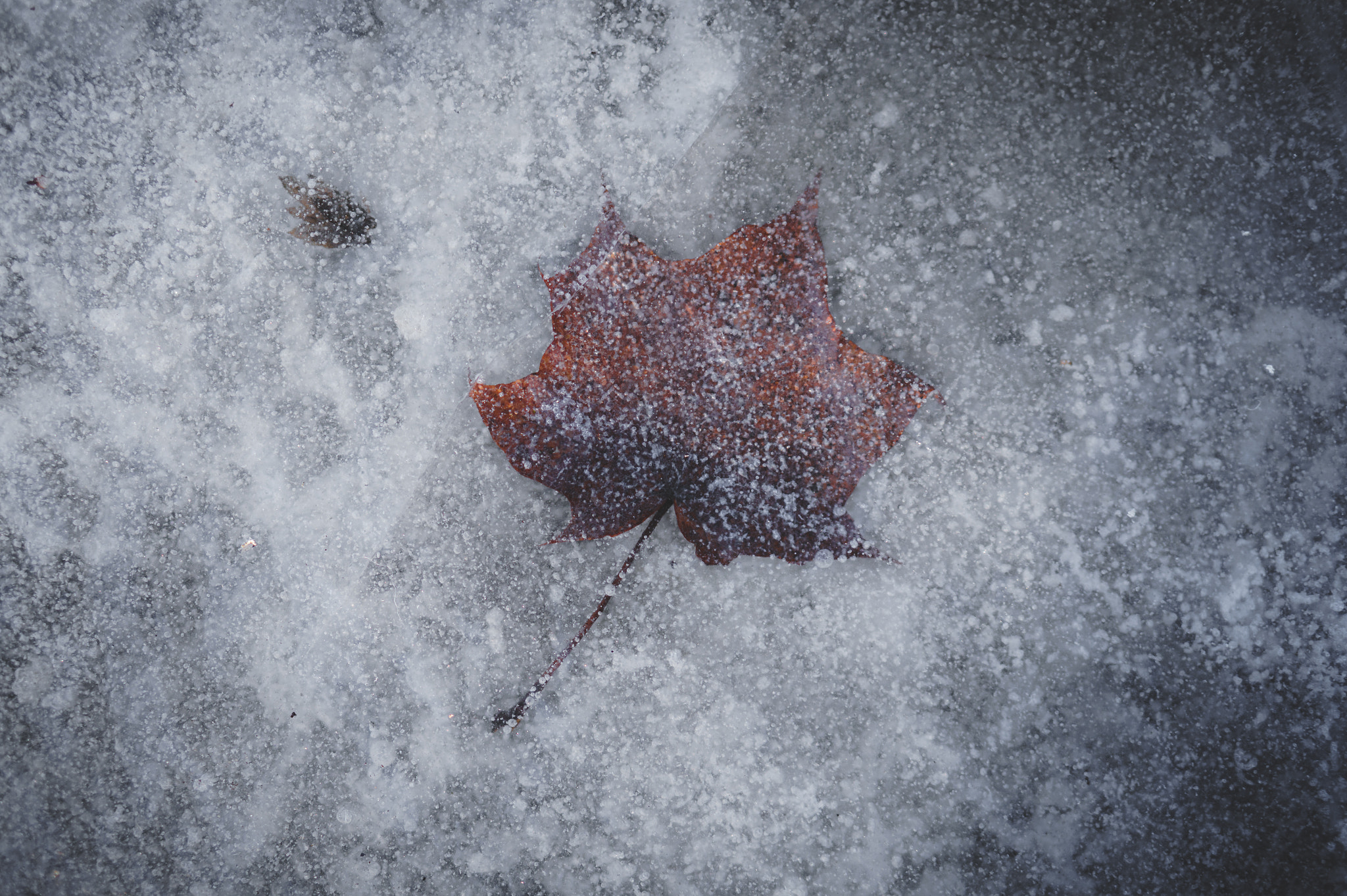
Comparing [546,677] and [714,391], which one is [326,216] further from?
[546,677]

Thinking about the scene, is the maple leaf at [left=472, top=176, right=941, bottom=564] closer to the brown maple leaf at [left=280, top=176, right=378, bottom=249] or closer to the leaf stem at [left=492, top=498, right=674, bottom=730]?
the leaf stem at [left=492, top=498, right=674, bottom=730]

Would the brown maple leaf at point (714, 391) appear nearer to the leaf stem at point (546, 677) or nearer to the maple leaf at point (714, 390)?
the maple leaf at point (714, 390)

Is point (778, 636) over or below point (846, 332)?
below

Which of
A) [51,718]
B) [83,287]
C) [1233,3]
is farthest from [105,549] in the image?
[1233,3]

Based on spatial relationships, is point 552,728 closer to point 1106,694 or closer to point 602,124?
point 1106,694

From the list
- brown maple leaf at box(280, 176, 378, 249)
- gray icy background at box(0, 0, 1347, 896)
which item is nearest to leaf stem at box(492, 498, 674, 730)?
gray icy background at box(0, 0, 1347, 896)

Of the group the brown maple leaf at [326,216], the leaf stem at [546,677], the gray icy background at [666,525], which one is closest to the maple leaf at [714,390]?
the gray icy background at [666,525]
